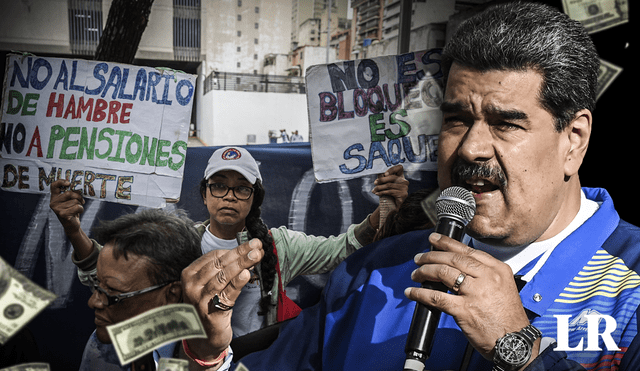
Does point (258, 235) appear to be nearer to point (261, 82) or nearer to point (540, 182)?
point (261, 82)

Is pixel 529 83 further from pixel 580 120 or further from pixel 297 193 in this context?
pixel 297 193

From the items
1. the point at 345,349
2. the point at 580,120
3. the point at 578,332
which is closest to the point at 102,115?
the point at 345,349

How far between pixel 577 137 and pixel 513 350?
2.16 feet

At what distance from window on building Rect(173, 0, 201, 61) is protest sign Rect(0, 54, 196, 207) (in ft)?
0.32

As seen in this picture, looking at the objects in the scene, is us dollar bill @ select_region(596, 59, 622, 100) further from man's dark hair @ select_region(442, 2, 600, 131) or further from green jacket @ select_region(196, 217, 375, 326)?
green jacket @ select_region(196, 217, 375, 326)

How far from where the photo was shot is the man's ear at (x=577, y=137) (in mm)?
1309

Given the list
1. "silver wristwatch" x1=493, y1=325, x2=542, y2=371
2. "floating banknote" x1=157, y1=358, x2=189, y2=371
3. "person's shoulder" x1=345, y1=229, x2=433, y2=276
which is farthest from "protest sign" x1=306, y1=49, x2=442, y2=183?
"silver wristwatch" x1=493, y1=325, x2=542, y2=371

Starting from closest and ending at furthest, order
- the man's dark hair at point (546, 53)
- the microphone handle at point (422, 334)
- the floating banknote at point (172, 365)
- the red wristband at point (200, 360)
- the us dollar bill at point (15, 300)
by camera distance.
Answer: the microphone handle at point (422, 334)
the man's dark hair at point (546, 53)
the us dollar bill at point (15, 300)
the floating banknote at point (172, 365)
the red wristband at point (200, 360)

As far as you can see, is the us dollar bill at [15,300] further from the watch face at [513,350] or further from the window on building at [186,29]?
the watch face at [513,350]

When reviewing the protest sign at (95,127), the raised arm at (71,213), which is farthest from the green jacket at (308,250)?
the raised arm at (71,213)

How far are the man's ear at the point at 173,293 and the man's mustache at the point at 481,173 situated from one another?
124 cm

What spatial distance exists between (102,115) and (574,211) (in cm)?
177

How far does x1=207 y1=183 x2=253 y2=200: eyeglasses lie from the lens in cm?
205

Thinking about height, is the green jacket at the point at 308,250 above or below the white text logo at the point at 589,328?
below
